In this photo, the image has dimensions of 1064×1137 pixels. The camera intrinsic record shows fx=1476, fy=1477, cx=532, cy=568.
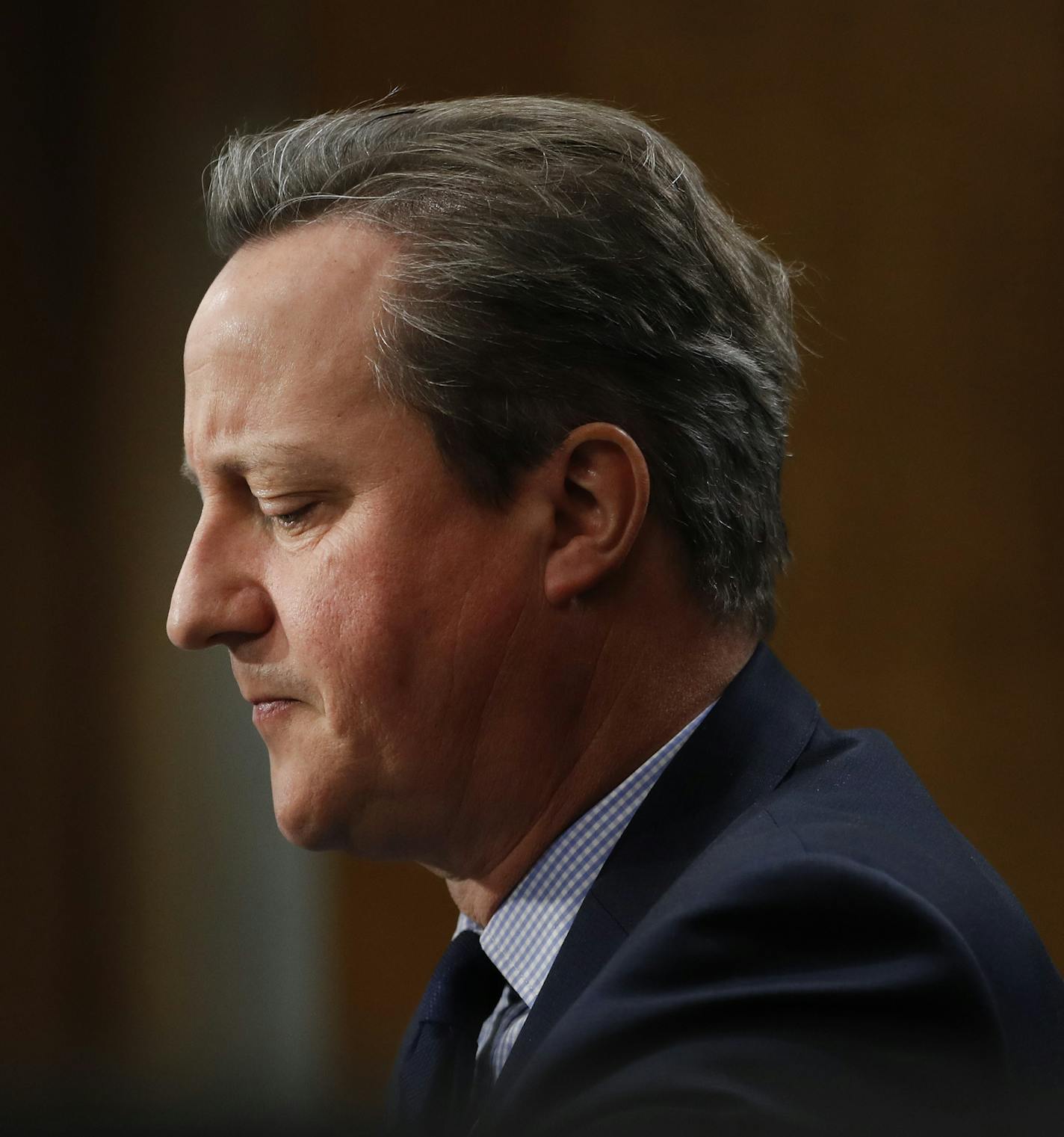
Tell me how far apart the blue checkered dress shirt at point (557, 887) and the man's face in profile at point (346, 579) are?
0.09 meters

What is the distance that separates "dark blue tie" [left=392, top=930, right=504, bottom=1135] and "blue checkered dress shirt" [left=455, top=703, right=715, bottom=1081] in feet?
0.11

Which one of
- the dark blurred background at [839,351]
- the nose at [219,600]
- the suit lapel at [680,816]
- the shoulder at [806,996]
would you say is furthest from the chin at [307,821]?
the dark blurred background at [839,351]

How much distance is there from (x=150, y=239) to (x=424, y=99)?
0.90m

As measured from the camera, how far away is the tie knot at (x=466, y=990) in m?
1.34

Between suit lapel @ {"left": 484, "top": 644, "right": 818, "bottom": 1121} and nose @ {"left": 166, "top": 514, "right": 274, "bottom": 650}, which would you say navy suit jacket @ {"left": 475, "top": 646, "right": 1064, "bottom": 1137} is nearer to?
suit lapel @ {"left": 484, "top": 644, "right": 818, "bottom": 1121}

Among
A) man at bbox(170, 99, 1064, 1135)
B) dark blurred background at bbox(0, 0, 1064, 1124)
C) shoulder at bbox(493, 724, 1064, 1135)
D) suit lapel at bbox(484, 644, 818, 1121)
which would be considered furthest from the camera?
dark blurred background at bbox(0, 0, 1064, 1124)

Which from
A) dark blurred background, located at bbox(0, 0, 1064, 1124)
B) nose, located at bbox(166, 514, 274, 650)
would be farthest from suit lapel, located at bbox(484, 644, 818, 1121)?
dark blurred background, located at bbox(0, 0, 1064, 1124)

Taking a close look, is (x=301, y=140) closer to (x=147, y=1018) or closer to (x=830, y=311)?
(x=830, y=311)

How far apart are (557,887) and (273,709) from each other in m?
0.30

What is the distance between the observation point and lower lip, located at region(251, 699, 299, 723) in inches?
51.1

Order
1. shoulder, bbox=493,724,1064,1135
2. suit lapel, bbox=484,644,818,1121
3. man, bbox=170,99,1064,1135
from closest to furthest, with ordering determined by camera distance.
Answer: shoulder, bbox=493,724,1064,1135 < suit lapel, bbox=484,644,818,1121 < man, bbox=170,99,1064,1135

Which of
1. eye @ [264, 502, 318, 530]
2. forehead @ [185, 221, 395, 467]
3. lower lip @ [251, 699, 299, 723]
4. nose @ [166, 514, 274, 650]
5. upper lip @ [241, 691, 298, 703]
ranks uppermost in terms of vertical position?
forehead @ [185, 221, 395, 467]

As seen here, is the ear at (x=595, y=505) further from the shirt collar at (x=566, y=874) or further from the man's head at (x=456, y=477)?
the shirt collar at (x=566, y=874)

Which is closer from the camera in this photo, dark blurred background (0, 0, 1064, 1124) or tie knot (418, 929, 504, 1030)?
tie knot (418, 929, 504, 1030)
